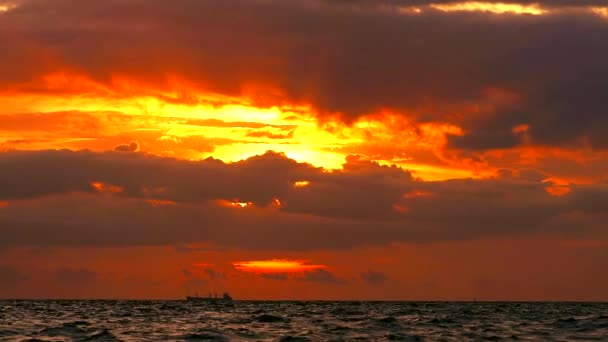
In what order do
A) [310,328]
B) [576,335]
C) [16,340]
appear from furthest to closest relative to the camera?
[310,328], [576,335], [16,340]

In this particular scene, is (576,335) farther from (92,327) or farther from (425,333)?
(92,327)

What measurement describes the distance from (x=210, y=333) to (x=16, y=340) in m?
19.4

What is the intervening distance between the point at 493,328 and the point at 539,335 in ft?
43.4

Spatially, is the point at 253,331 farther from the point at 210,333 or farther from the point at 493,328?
the point at 493,328

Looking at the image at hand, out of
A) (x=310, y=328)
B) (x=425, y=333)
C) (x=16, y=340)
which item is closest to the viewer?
(x=16, y=340)

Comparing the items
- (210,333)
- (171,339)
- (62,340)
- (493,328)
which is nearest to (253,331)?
(210,333)

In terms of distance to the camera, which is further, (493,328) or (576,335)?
(493,328)

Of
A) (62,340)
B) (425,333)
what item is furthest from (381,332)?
(62,340)

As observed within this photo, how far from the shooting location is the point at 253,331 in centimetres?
9194

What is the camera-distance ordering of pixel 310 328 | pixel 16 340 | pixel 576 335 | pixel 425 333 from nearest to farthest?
pixel 16 340
pixel 576 335
pixel 425 333
pixel 310 328

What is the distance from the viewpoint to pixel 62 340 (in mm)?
78125

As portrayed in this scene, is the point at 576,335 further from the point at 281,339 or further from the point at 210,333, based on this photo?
the point at 210,333

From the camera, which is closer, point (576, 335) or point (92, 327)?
point (576, 335)

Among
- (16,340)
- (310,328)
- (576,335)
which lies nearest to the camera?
(16,340)
